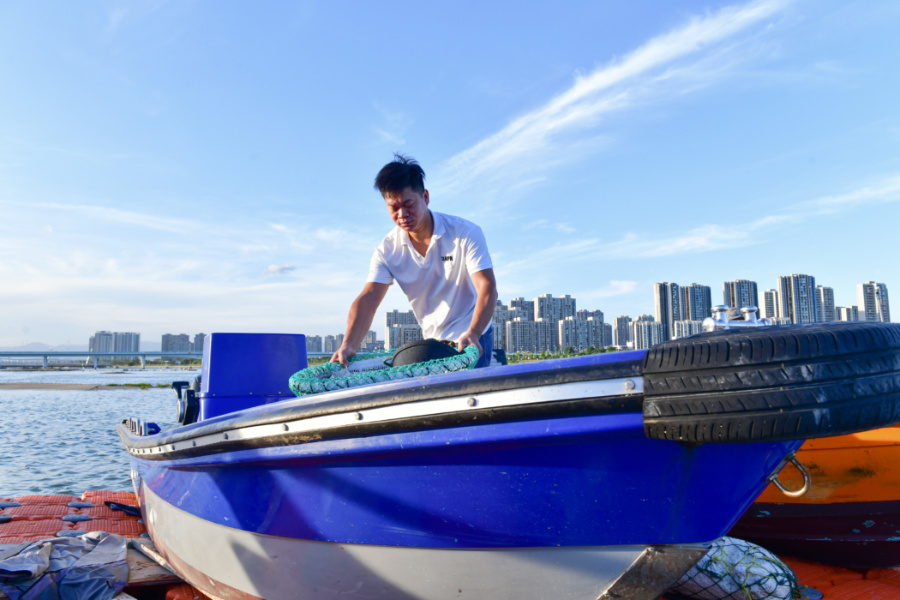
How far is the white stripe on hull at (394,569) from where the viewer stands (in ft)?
6.56

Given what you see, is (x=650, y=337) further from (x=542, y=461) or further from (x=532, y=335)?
(x=532, y=335)

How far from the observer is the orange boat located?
367cm

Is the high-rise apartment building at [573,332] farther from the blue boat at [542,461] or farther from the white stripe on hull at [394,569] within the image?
the blue boat at [542,461]

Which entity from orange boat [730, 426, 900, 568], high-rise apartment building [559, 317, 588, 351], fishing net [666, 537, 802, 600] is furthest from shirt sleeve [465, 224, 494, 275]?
high-rise apartment building [559, 317, 588, 351]

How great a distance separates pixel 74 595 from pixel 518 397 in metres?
3.03

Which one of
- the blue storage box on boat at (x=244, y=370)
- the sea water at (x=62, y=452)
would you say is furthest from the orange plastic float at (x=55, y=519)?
the blue storage box on boat at (x=244, y=370)

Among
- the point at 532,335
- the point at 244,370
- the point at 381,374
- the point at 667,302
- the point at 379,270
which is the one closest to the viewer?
the point at 381,374

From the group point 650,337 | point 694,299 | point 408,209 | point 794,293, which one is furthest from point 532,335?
point 408,209

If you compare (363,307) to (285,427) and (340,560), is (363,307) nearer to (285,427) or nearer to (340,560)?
(285,427)

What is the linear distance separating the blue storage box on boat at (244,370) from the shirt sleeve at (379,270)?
97 cm

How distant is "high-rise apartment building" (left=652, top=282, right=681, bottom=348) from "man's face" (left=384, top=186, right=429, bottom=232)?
201 inches

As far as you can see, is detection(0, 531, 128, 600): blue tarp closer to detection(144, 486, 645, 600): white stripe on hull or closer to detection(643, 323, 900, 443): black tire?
detection(144, 486, 645, 600): white stripe on hull

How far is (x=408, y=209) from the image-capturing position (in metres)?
3.05

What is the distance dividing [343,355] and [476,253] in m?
0.97
